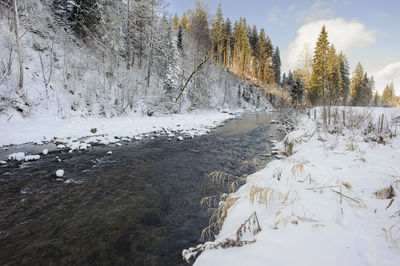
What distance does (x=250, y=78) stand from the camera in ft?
159

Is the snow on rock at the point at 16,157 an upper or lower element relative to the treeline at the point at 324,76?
lower

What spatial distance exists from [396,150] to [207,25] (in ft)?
74.3

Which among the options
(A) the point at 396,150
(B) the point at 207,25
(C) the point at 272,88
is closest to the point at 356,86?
(C) the point at 272,88

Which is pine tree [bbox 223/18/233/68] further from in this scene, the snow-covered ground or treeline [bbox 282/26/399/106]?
the snow-covered ground

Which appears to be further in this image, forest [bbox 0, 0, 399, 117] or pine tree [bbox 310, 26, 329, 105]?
pine tree [bbox 310, 26, 329, 105]

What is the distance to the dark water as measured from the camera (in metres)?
2.55

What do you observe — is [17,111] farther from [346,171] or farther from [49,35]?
[346,171]

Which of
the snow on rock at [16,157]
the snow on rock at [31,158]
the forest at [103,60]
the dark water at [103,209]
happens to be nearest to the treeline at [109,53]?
the forest at [103,60]

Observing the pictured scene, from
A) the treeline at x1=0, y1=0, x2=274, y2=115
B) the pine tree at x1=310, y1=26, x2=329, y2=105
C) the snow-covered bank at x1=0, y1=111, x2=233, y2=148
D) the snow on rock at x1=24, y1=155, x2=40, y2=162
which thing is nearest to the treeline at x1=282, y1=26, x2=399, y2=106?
the pine tree at x1=310, y1=26, x2=329, y2=105

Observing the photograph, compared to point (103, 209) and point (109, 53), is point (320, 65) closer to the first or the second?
point (109, 53)

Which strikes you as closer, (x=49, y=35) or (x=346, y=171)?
(x=346, y=171)

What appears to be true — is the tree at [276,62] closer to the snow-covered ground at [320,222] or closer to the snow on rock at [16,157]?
the snow-covered ground at [320,222]

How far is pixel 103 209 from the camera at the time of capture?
3559 millimetres

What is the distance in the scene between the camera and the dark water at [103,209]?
255 centimetres
